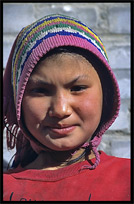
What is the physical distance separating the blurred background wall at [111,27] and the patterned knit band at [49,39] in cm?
57

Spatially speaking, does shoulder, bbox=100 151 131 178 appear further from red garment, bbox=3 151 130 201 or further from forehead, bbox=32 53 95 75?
forehead, bbox=32 53 95 75

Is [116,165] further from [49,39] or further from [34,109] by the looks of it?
[49,39]

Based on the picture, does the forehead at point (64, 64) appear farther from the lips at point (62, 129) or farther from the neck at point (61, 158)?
the neck at point (61, 158)

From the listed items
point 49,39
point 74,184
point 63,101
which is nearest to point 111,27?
point 49,39

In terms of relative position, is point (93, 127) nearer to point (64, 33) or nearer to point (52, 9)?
point (64, 33)

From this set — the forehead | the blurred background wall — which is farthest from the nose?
the blurred background wall

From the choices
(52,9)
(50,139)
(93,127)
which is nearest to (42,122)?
(50,139)

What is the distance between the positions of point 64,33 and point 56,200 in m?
0.65

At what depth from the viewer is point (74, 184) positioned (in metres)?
1.24

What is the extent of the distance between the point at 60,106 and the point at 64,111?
0.02 meters

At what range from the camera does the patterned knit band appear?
4.06ft

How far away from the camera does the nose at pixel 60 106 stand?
116 centimetres

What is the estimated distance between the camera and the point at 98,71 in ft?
4.33

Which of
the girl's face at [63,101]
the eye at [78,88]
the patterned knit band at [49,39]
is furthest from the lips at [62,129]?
the patterned knit band at [49,39]
